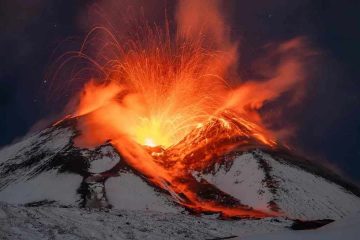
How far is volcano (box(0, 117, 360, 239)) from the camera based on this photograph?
62688 millimetres

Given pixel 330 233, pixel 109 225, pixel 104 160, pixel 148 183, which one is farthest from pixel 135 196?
pixel 330 233

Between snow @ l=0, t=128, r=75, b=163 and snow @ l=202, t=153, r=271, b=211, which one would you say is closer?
snow @ l=202, t=153, r=271, b=211

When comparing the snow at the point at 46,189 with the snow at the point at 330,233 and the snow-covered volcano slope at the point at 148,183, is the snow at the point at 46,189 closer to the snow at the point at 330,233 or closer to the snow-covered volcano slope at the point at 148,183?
the snow-covered volcano slope at the point at 148,183

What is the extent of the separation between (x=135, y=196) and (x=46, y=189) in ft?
41.7

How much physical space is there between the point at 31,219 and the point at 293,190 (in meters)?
47.8

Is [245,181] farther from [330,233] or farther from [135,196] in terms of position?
[330,233]

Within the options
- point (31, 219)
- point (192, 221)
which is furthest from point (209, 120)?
point (31, 219)

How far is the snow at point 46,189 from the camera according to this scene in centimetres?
6412

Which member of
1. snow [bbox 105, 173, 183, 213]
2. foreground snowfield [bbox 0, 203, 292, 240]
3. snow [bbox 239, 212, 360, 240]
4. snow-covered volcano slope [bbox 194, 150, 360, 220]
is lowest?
snow [bbox 239, 212, 360, 240]

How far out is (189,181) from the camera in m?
77.1

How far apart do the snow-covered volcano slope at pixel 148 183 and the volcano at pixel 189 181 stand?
4.9 inches

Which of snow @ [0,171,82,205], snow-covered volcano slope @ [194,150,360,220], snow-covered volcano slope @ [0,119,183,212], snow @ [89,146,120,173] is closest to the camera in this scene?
snow-covered volcano slope @ [0,119,183,212]

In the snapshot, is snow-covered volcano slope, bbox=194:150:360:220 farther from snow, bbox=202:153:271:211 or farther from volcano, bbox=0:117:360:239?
volcano, bbox=0:117:360:239

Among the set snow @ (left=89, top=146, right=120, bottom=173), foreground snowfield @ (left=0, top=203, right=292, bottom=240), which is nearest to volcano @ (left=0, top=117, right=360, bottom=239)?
snow @ (left=89, top=146, right=120, bottom=173)
